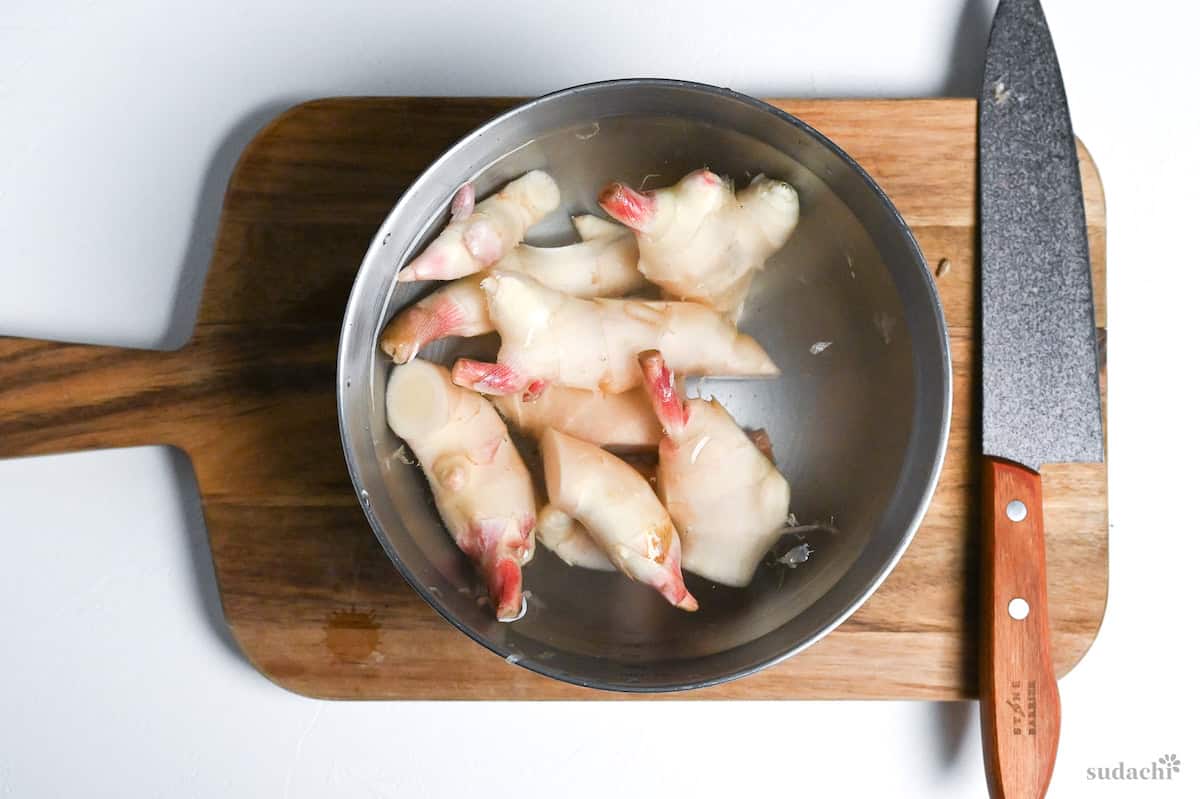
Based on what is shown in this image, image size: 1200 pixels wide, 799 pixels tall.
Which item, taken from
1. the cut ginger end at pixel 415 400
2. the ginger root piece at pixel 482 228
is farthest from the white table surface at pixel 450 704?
the cut ginger end at pixel 415 400

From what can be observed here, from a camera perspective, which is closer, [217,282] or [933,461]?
[933,461]

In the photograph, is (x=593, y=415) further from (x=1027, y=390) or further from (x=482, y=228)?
(x=1027, y=390)

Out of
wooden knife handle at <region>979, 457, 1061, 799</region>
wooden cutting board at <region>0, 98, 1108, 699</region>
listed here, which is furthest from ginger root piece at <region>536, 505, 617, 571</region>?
wooden knife handle at <region>979, 457, 1061, 799</region>

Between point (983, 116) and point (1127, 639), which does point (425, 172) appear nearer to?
point (983, 116)

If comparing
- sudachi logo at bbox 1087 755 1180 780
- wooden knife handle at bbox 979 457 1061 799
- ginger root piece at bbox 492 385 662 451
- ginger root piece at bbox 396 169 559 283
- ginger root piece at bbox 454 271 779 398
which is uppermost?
ginger root piece at bbox 396 169 559 283

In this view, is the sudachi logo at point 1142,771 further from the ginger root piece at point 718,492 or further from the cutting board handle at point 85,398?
the cutting board handle at point 85,398

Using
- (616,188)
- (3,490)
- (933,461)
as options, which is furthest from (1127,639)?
(3,490)

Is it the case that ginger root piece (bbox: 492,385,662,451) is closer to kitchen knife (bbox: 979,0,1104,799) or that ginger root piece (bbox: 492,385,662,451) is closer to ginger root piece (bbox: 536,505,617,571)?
ginger root piece (bbox: 536,505,617,571)

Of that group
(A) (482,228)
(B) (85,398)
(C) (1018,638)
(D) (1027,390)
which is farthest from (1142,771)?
(B) (85,398)

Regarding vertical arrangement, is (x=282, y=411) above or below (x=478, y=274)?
below
